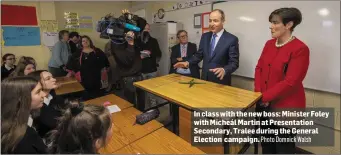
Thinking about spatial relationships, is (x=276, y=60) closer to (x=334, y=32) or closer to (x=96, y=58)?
(x=334, y=32)

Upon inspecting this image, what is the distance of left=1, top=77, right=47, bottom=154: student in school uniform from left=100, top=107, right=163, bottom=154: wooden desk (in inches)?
15.2

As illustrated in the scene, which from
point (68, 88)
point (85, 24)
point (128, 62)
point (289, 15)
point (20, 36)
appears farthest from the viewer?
point (85, 24)

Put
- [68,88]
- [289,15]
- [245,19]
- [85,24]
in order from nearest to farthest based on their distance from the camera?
[289,15] → [245,19] → [68,88] → [85,24]

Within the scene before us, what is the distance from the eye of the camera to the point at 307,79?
2.07 m

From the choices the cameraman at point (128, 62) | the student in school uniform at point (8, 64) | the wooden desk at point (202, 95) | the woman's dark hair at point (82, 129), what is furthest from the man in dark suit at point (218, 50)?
the student in school uniform at point (8, 64)

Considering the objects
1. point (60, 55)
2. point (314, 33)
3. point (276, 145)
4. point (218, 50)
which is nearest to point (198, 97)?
point (218, 50)

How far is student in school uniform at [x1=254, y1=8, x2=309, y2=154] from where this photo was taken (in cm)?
144

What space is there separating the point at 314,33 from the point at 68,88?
2958 mm

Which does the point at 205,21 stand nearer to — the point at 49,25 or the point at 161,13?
the point at 161,13

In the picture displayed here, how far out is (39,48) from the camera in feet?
14.2

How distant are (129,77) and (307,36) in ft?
7.70

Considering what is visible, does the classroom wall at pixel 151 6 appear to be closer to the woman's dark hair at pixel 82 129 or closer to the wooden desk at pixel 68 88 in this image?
the wooden desk at pixel 68 88

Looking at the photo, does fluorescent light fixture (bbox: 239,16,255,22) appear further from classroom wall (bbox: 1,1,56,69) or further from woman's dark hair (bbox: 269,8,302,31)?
classroom wall (bbox: 1,1,56,69)

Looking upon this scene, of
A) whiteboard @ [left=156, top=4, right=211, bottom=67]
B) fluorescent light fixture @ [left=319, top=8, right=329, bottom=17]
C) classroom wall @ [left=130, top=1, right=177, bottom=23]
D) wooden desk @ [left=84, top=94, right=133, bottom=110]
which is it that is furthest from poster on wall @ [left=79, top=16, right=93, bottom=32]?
fluorescent light fixture @ [left=319, top=8, right=329, bottom=17]
